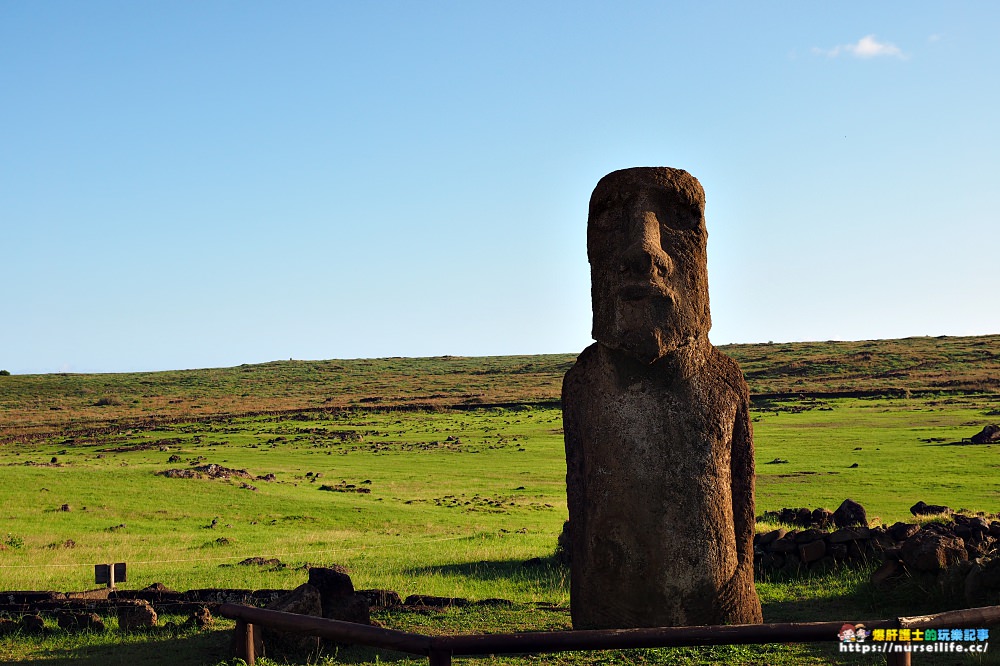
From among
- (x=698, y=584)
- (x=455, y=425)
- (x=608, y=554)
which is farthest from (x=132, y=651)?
(x=455, y=425)

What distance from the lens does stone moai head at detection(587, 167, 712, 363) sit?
9781 millimetres

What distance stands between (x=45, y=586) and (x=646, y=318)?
12.6 metres

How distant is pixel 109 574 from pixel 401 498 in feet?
57.0

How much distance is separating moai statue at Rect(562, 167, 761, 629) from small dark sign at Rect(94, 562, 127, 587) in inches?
286

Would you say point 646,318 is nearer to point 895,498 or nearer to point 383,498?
point 895,498

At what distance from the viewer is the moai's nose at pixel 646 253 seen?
32.0ft

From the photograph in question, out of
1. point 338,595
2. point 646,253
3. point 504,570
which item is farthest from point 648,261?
point 504,570

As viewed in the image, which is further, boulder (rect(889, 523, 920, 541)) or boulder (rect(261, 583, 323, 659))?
boulder (rect(889, 523, 920, 541))

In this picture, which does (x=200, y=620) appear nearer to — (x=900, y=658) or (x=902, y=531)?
(x=900, y=658)

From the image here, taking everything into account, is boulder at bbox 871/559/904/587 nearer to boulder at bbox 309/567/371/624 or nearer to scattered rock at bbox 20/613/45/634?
boulder at bbox 309/567/371/624

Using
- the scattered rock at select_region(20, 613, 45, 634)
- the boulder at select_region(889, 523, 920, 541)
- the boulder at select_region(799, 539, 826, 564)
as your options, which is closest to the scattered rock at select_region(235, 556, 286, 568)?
the scattered rock at select_region(20, 613, 45, 634)

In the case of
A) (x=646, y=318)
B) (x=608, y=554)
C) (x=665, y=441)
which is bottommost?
(x=608, y=554)

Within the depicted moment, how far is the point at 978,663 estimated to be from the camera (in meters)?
9.34

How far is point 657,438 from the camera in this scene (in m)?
9.90
